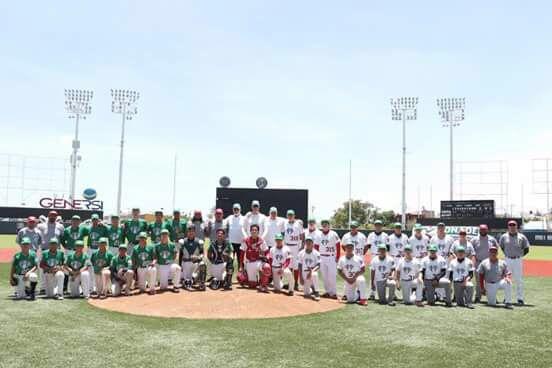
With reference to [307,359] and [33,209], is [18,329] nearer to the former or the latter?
[307,359]

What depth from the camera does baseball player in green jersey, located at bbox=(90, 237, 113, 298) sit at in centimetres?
1084

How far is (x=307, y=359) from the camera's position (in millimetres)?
6434

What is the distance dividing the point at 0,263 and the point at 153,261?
10772mm

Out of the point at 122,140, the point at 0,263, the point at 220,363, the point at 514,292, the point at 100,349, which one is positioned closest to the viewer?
the point at 220,363

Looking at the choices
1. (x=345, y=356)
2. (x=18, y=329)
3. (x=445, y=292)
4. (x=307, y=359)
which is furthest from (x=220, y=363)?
(x=445, y=292)

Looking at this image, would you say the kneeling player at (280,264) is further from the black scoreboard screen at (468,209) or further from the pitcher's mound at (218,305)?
the black scoreboard screen at (468,209)

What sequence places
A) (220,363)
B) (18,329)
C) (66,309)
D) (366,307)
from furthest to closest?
(366,307), (66,309), (18,329), (220,363)

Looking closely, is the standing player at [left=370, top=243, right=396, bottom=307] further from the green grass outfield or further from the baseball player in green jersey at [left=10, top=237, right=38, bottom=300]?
the baseball player in green jersey at [left=10, top=237, right=38, bottom=300]

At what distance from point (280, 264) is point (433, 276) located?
3.41 m

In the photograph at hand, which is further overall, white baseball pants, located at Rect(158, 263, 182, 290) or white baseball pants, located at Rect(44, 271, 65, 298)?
white baseball pants, located at Rect(158, 263, 182, 290)

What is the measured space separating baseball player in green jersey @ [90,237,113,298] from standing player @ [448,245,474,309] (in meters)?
7.59

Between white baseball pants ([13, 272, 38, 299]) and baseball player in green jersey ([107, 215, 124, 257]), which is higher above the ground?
baseball player in green jersey ([107, 215, 124, 257])

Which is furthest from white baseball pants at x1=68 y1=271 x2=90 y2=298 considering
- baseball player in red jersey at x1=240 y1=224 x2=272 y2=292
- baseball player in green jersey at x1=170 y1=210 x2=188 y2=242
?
baseball player in red jersey at x1=240 y1=224 x2=272 y2=292

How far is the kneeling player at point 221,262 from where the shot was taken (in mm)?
11477
